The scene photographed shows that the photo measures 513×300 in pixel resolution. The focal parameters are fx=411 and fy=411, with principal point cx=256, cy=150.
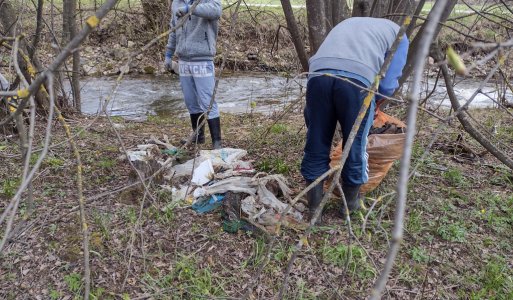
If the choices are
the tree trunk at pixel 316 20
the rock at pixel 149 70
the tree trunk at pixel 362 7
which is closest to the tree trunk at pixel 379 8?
the tree trunk at pixel 362 7

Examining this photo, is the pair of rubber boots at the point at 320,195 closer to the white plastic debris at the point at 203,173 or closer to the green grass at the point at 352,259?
the green grass at the point at 352,259

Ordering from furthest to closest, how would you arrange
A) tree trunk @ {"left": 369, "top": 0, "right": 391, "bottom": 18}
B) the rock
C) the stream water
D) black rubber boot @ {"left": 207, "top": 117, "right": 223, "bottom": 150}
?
the rock
the stream water
black rubber boot @ {"left": 207, "top": 117, "right": 223, "bottom": 150}
tree trunk @ {"left": 369, "top": 0, "right": 391, "bottom": 18}

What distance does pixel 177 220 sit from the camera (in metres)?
2.89

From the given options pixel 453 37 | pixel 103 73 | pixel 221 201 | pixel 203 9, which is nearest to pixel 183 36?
pixel 203 9

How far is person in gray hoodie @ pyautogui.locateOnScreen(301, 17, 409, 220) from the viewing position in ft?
7.91

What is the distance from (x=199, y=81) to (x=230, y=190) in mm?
1462

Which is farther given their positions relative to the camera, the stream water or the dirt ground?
the stream water

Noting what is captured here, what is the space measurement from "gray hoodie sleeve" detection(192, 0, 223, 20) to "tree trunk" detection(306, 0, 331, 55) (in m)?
0.85

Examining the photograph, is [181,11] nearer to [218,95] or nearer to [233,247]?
[233,247]

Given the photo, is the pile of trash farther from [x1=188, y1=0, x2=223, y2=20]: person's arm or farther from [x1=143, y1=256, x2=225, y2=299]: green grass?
[x1=188, y1=0, x2=223, y2=20]: person's arm

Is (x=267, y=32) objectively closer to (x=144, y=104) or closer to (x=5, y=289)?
(x=144, y=104)

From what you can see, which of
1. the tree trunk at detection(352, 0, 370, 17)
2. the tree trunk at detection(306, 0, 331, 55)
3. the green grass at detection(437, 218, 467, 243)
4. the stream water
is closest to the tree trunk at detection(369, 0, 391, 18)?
the tree trunk at detection(352, 0, 370, 17)

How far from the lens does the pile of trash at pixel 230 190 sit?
2.82m

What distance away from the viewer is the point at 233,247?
8.79ft
